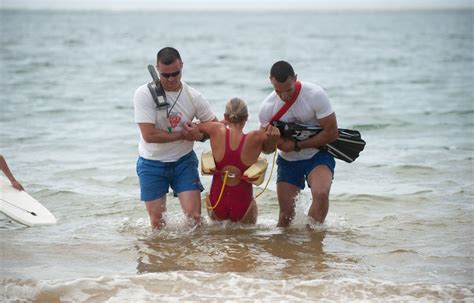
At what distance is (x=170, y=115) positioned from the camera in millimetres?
7309

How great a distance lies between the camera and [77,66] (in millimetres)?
34688

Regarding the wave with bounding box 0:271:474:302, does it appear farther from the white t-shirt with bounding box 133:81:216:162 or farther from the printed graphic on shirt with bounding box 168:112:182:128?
the printed graphic on shirt with bounding box 168:112:182:128

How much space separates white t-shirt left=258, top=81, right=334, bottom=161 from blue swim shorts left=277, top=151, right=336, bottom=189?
1.30ft

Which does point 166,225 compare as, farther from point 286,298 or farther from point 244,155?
point 286,298

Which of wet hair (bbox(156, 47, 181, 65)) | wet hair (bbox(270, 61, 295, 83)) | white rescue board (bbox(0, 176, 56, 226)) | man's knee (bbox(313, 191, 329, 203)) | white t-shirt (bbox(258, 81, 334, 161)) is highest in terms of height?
wet hair (bbox(156, 47, 181, 65))

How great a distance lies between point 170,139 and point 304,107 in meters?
1.37

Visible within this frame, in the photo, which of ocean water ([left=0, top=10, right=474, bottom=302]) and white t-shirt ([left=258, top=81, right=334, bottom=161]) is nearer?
ocean water ([left=0, top=10, right=474, bottom=302])

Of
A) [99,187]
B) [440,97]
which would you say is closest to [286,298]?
[99,187]

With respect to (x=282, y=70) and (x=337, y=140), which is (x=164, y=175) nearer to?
(x=282, y=70)

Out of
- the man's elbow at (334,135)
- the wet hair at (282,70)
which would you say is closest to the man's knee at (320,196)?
the man's elbow at (334,135)

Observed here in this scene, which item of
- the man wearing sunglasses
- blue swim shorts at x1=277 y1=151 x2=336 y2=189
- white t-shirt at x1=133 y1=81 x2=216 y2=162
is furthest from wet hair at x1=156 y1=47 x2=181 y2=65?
blue swim shorts at x1=277 y1=151 x2=336 y2=189

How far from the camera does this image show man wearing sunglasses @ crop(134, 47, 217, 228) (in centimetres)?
→ 722

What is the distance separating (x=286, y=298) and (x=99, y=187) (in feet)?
18.1

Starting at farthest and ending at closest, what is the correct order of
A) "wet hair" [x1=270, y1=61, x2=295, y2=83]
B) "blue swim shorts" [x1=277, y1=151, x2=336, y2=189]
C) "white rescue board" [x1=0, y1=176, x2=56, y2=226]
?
1. "white rescue board" [x1=0, y1=176, x2=56, y2=226]
2. "blue swim shorts" [x1=277, y1=151, x2=336, y2=189]
3. "wet hair" [x1=270, y1=61, x2=295, y2=83]
